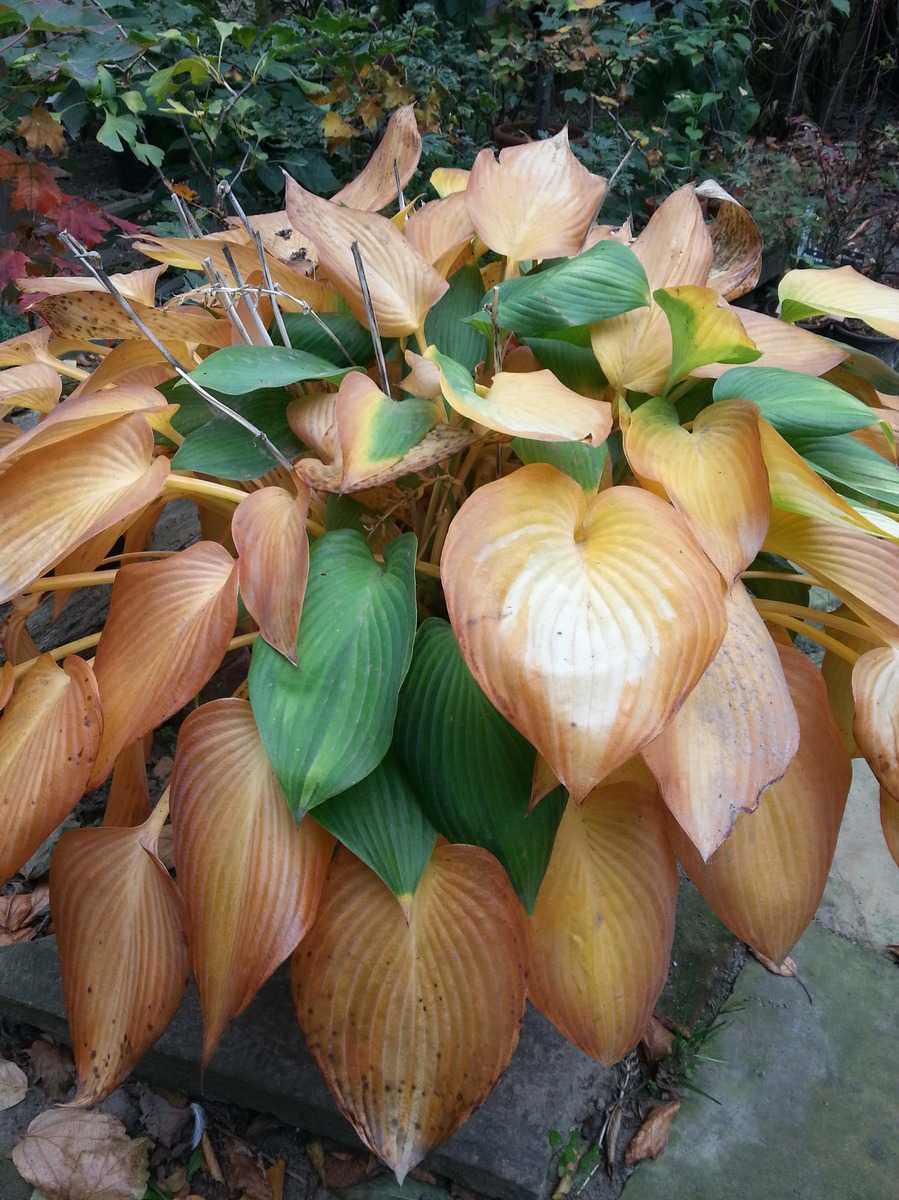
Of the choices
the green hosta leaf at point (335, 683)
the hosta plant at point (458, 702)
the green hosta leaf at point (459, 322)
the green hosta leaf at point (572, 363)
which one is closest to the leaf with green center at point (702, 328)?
the hosta plant at point (458, 702)

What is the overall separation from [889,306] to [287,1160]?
1.11 metres

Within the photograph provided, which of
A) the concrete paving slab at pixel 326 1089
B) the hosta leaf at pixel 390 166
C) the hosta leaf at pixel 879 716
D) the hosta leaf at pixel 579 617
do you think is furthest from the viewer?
the hosta leaf at pixel 390 166

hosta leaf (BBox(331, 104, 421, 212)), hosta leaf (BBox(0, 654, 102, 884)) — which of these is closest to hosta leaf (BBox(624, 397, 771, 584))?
hosta leaf (BBox(0, 654, 102, 884))

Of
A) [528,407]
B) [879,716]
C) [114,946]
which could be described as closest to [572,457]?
[528,407]

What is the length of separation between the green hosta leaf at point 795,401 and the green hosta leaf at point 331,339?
14.8 inches

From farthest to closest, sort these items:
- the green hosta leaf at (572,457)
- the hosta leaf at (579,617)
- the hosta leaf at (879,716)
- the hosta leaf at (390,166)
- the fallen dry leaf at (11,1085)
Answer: the hosta leaf at (390,166) < the fallen dry leaf at (11,1085) < the green hosta leaf at (572,457) < the hosta leaf at (879,716) < the hosta leaf at (579,617)

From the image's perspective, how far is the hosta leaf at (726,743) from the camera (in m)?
0.56

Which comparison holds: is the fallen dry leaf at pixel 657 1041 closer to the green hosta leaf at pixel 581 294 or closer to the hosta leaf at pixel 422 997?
the hosta leaf at pixel 422 997

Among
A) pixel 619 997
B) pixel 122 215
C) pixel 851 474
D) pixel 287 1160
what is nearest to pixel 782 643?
pixel 851 474

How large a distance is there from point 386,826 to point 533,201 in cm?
71

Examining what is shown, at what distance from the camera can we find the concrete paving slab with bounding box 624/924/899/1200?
3.00ft

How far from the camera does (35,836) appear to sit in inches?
26.0

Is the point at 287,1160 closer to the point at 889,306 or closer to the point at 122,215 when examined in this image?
the point at 889,306

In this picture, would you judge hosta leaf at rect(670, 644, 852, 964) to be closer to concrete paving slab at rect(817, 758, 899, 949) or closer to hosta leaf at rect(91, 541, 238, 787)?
hosta leaf at rect(91, 541, 238, 787)
